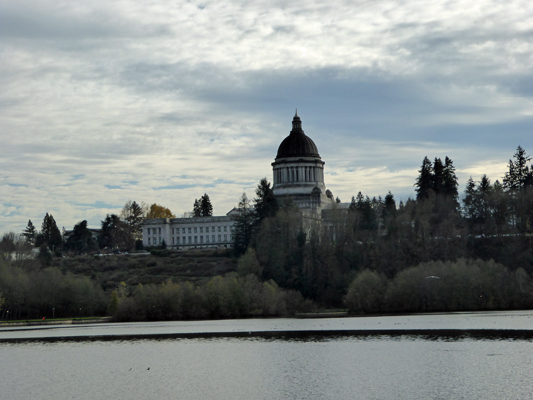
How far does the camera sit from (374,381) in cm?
3684

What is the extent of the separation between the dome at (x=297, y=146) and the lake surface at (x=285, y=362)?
342ft

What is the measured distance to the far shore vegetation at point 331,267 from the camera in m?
85.1

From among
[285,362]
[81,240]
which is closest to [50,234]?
[81,240]

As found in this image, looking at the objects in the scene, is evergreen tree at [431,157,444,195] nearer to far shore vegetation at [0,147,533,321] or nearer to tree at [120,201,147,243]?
far shore vegetation at [0,147,533,321]

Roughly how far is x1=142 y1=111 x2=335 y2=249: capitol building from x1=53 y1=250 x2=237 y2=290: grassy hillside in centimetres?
2162

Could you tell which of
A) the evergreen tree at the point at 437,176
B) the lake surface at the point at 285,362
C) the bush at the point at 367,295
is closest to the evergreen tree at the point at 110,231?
the evergreen tree at the point at 437,176

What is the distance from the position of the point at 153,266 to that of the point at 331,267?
39435mm

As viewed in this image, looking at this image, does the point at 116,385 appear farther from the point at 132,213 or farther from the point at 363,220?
the point at 132,213

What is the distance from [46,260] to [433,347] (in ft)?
316

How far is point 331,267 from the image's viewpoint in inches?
4183

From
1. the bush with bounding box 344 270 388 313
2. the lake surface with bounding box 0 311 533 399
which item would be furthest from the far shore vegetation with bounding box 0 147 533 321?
the lake surface with bounding box 0 311 533 399

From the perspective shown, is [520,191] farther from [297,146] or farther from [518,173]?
[297,146]

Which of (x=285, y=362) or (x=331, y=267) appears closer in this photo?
(x=285, y=362)

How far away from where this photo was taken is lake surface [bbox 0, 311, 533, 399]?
35503 mm
